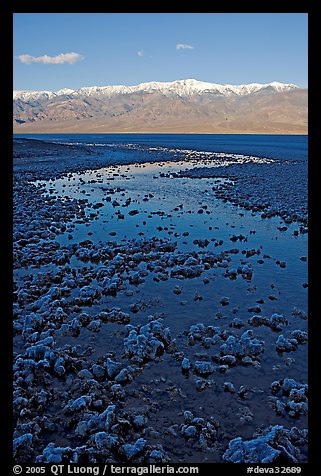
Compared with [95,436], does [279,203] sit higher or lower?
higher

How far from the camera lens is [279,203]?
22.1 m

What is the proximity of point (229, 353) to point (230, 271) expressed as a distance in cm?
454

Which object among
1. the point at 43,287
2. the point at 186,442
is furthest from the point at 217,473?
the point at 43,287

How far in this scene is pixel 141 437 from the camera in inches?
214
